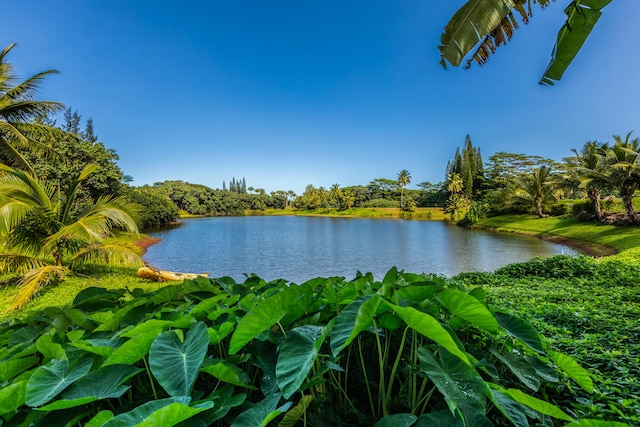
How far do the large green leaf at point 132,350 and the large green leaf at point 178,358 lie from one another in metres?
0.02

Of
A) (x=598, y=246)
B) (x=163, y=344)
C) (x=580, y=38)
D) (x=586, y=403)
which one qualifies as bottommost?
(x=598, y=246)

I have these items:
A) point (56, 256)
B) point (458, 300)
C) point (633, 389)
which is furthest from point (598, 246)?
point (56, 256)

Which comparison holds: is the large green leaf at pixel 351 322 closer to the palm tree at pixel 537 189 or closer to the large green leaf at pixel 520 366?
the large green leaf at pixel 520 366

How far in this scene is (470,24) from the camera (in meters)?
2.58

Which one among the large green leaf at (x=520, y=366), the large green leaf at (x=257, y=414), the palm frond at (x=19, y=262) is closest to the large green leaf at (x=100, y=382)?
Result: the large green leaf at (x=257, y=414)

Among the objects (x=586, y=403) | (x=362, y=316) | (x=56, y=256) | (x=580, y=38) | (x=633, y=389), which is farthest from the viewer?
(x=56, y=256)

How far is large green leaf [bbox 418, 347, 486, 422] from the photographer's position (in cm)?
64

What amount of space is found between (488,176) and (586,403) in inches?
1912

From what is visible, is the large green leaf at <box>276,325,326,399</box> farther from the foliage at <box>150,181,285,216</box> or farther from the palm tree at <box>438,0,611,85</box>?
the foliage at <box>150,181,285,216</box>

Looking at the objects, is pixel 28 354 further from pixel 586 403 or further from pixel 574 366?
pixel 586 403

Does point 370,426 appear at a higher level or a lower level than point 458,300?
lower

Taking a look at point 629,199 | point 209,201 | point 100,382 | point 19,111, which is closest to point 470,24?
point 100,382

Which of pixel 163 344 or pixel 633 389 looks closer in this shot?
pixel 163 344

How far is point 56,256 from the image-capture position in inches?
273
